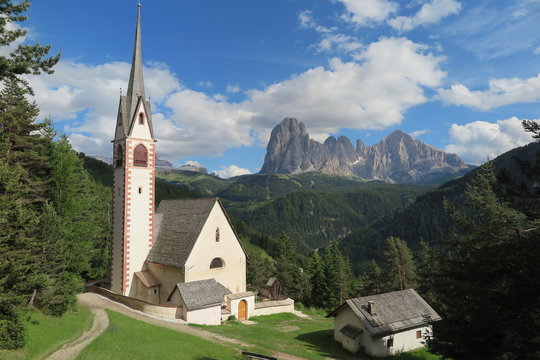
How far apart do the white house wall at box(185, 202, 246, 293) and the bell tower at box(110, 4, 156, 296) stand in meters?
6.08

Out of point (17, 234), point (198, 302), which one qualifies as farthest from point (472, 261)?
point (17, 234)

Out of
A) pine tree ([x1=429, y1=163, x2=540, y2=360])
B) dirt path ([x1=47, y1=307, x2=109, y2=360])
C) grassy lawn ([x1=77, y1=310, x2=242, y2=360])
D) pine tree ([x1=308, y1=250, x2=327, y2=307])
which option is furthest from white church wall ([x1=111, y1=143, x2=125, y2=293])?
pine tree ([x1=308, y1=250, x2=327, y2=307])

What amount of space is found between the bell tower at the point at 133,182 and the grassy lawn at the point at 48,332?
26.5ft

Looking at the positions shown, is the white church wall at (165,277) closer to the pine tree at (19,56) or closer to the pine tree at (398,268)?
the pine tree at (19,56)

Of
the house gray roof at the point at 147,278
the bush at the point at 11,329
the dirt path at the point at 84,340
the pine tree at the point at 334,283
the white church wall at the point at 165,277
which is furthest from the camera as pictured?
the pine tree at the point at 334,283

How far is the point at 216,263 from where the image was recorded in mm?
33719

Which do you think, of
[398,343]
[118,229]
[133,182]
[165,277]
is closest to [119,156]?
[133,182]

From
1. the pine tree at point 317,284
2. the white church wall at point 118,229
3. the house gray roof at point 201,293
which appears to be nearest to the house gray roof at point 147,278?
the white church wall at point 118,229

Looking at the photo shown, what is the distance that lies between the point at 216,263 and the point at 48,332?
15.5 metres

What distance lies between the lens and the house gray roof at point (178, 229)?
32188 mm

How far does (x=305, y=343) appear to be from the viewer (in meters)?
27.2

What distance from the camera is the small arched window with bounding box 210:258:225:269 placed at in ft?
110

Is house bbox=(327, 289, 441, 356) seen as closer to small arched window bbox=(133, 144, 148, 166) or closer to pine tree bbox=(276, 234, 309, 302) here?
small arched window bbox=(133, 144, 148, 166)

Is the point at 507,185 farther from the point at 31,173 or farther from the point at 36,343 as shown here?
the point at 31,173
